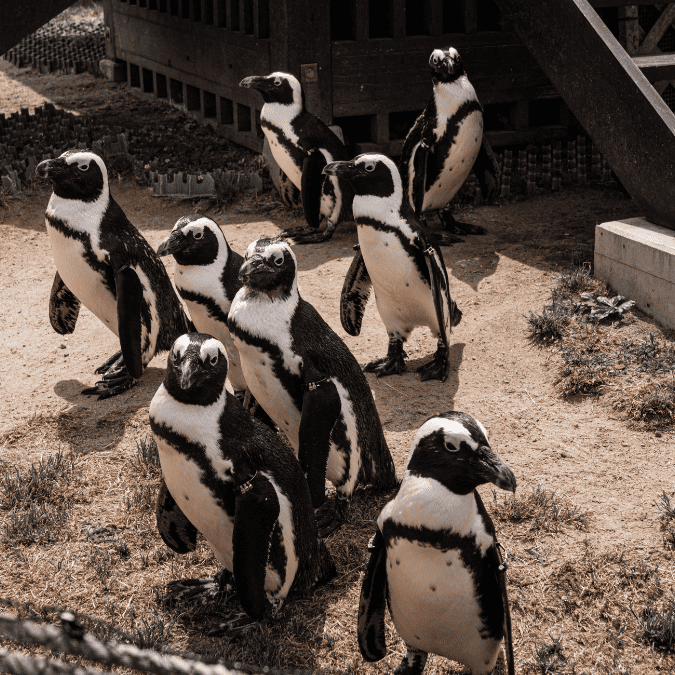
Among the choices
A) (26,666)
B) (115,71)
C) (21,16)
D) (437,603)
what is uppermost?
(21,16)

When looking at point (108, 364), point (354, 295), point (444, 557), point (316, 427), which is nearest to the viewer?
point (444, 557)

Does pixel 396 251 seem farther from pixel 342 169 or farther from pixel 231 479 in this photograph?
pixel 231 479

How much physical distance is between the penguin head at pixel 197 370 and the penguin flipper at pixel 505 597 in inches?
39.5

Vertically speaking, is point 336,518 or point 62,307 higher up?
point 62,307

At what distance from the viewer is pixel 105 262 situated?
15.0 feet

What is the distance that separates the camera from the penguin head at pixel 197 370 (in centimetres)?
265

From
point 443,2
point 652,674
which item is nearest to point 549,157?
point 443,2

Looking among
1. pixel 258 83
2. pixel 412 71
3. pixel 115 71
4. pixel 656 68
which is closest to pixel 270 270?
pixel 656 68

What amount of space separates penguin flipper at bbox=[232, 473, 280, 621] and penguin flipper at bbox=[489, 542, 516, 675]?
0.70 m

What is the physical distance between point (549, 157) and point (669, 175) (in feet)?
11.1

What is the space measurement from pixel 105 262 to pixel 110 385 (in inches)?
29.5

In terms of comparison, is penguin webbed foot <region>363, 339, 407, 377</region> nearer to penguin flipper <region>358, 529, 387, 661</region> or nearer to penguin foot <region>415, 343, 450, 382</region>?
penguin foot <region>415, 343, 450, 382</region>

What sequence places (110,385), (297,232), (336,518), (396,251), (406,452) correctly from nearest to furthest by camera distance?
(336,518) → (406,452) → (396,251) → (110,385) → (297,232)

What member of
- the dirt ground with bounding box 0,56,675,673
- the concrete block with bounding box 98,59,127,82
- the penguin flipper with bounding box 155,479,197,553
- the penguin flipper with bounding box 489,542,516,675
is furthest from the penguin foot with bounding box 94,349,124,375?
the concrete block with bounding box 98,59,127,82
